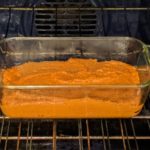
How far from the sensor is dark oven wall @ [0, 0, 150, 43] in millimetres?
1243

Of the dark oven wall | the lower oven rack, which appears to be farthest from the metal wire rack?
the dark oven wall

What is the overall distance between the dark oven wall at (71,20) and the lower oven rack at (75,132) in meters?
0.31

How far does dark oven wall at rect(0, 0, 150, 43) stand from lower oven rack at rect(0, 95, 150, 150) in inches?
12.0

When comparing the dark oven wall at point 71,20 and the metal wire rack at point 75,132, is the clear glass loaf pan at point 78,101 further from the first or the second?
the dark oven wall at point 71,20

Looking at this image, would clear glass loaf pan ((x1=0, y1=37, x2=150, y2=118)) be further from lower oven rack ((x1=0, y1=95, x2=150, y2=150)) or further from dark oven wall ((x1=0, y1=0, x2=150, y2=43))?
dark oven wall ((x1=0, y1=0, x2=150, y2=43))

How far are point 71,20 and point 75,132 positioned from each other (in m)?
0.37

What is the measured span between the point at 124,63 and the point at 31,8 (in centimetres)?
35

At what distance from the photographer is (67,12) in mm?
1245

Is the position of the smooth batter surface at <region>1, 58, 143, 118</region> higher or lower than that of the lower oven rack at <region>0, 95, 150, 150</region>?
higher

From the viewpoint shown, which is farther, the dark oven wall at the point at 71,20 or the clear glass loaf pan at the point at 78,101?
the dark oven wall at the point at 71,20

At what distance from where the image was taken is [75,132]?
3.53 feet

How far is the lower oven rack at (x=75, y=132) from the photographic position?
1.05m

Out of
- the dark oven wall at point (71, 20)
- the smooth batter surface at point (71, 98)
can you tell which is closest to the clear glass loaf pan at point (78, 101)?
the smooth batter surface at point (71, 98)

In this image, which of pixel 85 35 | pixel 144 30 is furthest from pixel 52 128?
pixel 144 30
